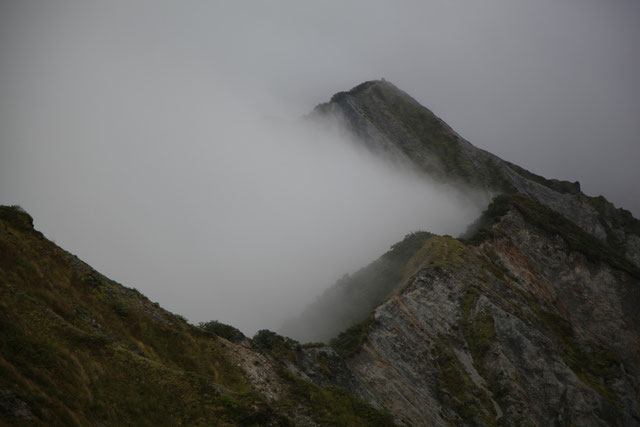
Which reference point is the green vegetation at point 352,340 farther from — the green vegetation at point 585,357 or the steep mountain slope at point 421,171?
the green vegetation at point 585,357

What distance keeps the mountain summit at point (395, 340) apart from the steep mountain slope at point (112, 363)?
0.10m

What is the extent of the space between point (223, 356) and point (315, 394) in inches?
278

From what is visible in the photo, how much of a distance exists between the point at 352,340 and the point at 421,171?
3006 inches

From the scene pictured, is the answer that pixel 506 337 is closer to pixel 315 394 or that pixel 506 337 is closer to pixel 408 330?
pixel 408 330

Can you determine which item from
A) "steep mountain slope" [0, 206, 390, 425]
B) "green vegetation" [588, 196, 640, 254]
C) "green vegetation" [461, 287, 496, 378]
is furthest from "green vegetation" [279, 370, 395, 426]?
"green vegetation" [588, 196, 640, 254]

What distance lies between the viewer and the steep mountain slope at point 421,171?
257ft

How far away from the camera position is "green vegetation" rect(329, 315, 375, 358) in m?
47.1

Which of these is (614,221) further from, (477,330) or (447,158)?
(477,330)

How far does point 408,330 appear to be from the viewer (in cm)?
5134

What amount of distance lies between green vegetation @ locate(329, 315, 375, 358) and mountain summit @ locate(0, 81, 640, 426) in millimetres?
165

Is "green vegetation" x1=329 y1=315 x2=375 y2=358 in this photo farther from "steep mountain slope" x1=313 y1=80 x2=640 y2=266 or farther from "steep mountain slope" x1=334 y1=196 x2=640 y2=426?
"steep mountain slope" x1=313 y1=80 x2=640 y2=266

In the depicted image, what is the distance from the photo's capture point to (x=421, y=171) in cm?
11631

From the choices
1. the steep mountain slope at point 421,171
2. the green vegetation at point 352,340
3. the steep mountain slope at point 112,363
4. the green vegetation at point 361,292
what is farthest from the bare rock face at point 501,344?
the steep mountain slope at point 112,363

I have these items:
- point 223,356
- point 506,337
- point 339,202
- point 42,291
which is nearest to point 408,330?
point 506,337
